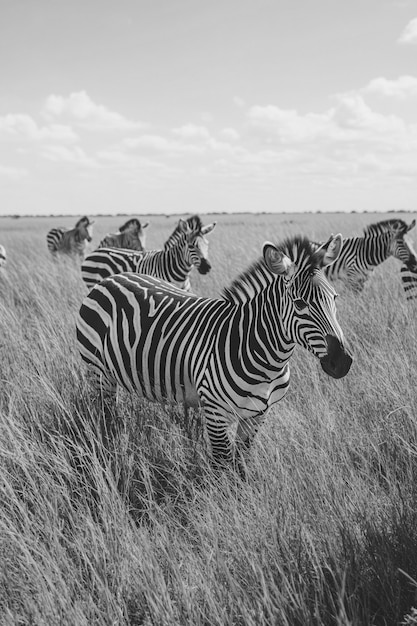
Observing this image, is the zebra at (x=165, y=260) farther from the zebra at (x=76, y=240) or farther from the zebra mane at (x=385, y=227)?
the zebra at (x=76, y=240)

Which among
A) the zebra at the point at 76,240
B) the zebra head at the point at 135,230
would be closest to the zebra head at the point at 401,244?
the zebra head at the point at 135,230

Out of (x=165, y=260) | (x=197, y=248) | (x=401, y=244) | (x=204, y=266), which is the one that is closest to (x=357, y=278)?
(x=401, y=244)

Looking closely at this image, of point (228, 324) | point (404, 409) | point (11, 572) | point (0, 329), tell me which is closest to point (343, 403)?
point (404, 409)

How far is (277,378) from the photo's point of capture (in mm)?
3209

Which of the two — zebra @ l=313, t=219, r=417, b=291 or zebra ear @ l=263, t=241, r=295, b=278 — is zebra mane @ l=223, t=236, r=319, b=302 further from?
zebra @ l=313, t=219, r=417, b=291

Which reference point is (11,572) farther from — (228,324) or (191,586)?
(228,324)

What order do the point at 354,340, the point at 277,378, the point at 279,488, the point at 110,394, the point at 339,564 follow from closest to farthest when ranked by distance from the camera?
the point at 339,564 < the point at 279,488 < the point at 277,378 < the point at 110,394 < the point at 354,340

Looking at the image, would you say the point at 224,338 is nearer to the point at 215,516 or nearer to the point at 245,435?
the point at 245,435

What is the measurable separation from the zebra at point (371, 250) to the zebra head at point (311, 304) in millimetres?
5564

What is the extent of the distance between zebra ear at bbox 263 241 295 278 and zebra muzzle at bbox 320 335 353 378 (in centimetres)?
49

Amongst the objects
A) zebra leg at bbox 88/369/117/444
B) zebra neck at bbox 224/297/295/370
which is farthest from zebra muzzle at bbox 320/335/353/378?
zebra leg at bbox 88/369/117/444

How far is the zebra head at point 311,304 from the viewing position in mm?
2697

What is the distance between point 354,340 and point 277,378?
2.54 meters

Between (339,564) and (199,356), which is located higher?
(199,356)
